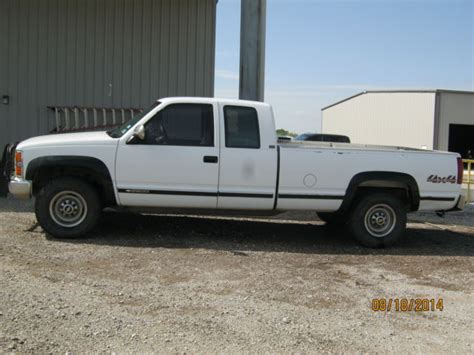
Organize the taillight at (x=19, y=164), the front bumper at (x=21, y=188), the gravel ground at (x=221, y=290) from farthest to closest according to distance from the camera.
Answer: the taillight at (x=19, y=164) < the front bumper at (x=21, y=188) < the gravel ground at (x=221, y=290)

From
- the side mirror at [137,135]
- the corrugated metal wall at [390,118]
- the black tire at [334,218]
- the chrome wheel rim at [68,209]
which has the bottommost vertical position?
the black tire at [334,218]

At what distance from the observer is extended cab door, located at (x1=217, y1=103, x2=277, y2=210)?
23.2 ft

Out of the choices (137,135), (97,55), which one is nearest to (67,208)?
(137,135)

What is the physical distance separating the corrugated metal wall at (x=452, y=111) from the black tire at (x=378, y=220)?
2447 cm

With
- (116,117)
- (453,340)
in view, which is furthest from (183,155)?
(116,117)

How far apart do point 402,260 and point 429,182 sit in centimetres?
122

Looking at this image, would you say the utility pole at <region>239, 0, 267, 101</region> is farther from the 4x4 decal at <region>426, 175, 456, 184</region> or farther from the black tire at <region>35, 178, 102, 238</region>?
the black tire at <region>35, 178, 102, 238</region>

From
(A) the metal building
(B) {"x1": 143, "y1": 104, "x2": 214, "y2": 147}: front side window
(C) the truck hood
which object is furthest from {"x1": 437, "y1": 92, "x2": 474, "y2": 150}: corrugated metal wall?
(C) the truck hood

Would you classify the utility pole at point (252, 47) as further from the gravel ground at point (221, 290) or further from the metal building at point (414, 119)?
the metal building at point (414, 119)

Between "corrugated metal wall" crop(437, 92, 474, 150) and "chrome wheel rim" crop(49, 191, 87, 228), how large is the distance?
87.7 feet

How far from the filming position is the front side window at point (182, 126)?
702 cm

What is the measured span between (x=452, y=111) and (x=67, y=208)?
2770 cm

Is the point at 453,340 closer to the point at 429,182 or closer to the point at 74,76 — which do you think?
the point at 429,182

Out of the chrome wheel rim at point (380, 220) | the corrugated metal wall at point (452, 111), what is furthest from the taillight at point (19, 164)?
the corrugated metal wall at point (452, 111)
